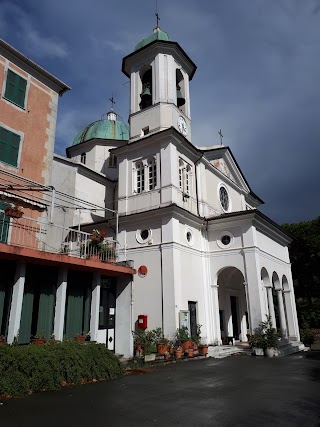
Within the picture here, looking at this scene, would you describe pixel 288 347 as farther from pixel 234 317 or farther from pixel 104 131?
pixel 104 131

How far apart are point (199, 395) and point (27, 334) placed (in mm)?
5275

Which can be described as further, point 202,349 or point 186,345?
point 202,349

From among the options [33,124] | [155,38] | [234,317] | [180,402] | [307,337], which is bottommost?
[180,402]

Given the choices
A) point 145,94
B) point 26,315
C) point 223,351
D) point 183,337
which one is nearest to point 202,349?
point 183,337

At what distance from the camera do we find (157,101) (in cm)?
1998

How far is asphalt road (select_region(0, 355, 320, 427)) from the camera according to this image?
572 cm

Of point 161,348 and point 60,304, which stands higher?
point 60,304

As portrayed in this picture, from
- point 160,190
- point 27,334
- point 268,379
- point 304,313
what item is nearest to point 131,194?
point 160,190

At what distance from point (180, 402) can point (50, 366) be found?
332 cm

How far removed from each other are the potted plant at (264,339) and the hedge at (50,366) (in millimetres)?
8299

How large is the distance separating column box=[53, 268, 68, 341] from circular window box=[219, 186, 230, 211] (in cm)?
1341

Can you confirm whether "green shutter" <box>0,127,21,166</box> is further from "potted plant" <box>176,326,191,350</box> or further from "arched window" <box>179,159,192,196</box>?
"potted plant" <box>176,326,191,350</box>

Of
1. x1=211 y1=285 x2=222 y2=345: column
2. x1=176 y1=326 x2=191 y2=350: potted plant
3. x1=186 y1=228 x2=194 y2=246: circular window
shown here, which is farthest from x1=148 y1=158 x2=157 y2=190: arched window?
x1=176 y1=326 x2=191 y2=350: potted plant

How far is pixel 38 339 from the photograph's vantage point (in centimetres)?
961
